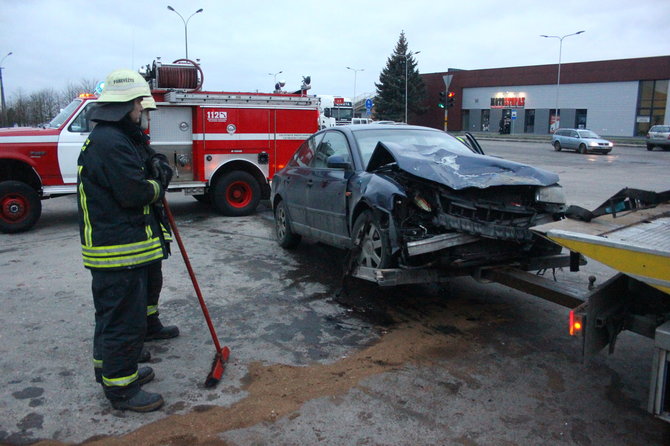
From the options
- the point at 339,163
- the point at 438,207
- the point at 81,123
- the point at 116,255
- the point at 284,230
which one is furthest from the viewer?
the point at 81,123

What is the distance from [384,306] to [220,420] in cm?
248

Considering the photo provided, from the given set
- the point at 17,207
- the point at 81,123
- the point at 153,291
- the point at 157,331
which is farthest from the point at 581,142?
the point at 153,291

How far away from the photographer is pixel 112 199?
3533 millimetres

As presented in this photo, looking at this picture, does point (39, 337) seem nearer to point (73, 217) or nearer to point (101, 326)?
point (101, 326)

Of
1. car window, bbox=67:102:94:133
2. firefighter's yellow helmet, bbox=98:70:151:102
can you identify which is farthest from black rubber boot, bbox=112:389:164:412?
car window, bbox=67:102:94:133

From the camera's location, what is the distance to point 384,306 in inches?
220

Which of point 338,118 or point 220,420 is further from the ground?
point 338,118

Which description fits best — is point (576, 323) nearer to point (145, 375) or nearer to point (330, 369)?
point (330, 369)

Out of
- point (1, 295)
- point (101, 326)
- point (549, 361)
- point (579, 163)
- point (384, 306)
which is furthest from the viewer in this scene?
point (579, 163)

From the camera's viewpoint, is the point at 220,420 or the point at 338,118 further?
the point at 338,118

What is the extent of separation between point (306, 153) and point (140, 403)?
451 centimetres

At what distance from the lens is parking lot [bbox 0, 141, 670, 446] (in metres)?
3.36

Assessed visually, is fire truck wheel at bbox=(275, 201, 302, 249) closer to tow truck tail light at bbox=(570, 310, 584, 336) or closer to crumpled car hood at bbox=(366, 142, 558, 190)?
crumpled car hood at bbox=(366, 142, 558, 190)

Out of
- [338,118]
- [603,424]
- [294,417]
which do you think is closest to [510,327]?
[603,424]
